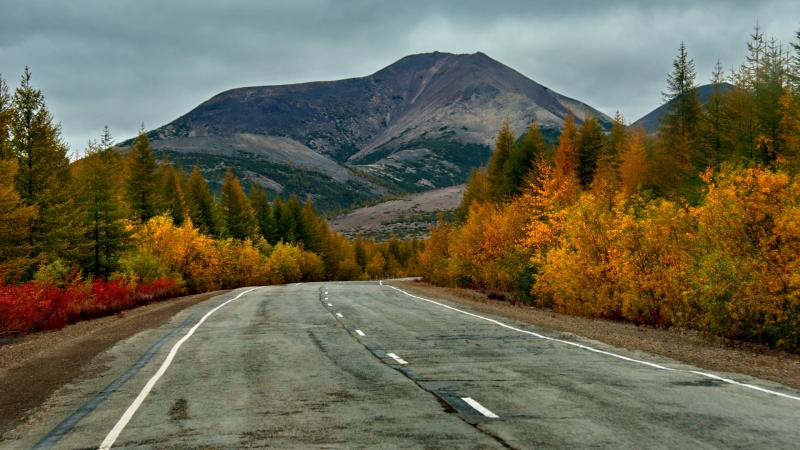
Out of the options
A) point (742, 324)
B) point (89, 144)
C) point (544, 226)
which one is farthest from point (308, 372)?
point (89, 144)

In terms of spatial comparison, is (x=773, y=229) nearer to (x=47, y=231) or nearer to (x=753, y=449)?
(x=753, y=449)

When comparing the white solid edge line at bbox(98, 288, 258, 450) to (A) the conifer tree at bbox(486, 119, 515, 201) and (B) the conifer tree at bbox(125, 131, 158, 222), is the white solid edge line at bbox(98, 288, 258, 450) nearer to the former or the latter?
(B) the conifer tree at bbox(125, 131, 158, 222)

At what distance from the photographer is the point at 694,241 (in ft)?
68.9

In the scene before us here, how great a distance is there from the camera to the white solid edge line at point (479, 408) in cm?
754

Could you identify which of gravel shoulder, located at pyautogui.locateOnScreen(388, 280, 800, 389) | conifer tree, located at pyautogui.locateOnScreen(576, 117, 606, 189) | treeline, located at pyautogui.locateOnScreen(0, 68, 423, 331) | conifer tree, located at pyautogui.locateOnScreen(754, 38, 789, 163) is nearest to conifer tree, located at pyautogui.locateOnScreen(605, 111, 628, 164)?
conifer tree, located at pyautogui.locateOnScreen(576, 117, 606, 189)

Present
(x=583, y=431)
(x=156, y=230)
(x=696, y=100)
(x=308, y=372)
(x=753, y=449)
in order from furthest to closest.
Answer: (x=696, y=100) < (x=156, y=230) < (x=308, y=372) < (x=583, y=431) < (x=753, y=449)

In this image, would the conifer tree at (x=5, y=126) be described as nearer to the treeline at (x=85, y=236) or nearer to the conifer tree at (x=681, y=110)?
the treeline at (x=85, y=236)

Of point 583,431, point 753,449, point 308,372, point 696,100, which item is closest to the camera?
point 753,449

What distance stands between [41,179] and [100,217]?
527 cm

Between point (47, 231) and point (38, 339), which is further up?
point (47, 231)

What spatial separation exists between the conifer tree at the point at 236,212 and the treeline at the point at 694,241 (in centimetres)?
3580

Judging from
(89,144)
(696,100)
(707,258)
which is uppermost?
(696,100)

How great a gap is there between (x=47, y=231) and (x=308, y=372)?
27.7 meters

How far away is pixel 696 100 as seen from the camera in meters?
66.2
